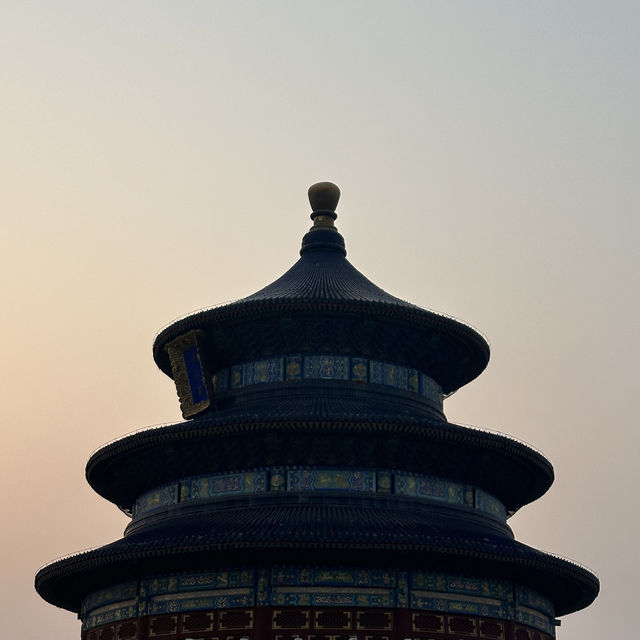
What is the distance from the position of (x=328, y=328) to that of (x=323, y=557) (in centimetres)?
885

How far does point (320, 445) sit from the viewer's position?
36719 mm

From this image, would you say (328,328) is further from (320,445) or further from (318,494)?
(318,494)

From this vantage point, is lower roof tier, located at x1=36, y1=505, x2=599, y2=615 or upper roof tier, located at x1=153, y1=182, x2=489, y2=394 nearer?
lower roof tier, located at x1=36, y1=505, x2=599, y2=615

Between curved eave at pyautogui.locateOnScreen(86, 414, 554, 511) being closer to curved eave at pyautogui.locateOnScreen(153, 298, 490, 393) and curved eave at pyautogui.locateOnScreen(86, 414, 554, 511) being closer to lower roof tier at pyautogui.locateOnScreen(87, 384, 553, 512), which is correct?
lower roof tier at pyautogui.locateOnScreen(87, 384, 553, 512)

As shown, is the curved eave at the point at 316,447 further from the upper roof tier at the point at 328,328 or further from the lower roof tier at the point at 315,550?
the upper roof tier at the point at 328,328

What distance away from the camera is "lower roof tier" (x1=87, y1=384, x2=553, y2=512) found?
3606 centimetres

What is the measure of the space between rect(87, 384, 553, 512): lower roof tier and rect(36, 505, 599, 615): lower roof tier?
6.32 feet

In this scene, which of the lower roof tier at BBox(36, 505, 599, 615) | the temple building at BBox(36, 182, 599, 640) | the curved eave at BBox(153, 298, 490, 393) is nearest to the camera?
the lower roof tier at BBox(36, 505, 599, 615)

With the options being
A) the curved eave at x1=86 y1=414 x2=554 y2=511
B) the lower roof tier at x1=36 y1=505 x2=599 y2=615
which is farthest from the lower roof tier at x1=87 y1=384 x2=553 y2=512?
the lower roof tier at x1=36 y1=505 x2=599 y2=615

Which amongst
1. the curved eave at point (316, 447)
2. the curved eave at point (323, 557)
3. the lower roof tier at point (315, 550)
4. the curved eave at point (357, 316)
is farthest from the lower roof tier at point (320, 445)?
the curved eave at point (323, 557)

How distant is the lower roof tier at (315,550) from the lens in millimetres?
33188

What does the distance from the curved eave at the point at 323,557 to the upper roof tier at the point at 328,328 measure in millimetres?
7764

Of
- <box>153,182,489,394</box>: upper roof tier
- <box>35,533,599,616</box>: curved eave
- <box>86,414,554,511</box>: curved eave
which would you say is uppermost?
<box>153,182,489,394</box>: upper roof tier

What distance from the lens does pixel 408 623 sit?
33844 mm
